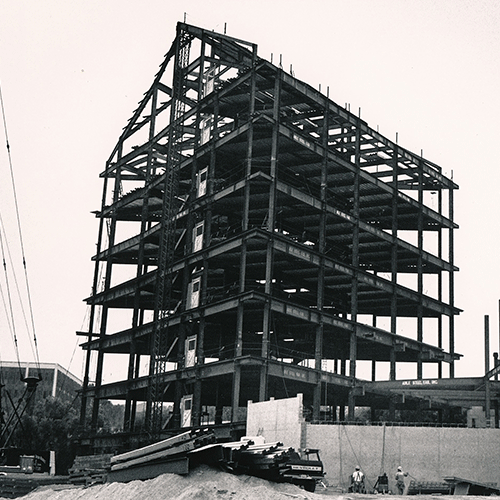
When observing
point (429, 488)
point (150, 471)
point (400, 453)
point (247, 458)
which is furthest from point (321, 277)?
point (247, 458)

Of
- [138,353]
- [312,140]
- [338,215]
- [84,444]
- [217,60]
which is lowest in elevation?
[84,444]

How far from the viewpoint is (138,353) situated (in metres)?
71.8

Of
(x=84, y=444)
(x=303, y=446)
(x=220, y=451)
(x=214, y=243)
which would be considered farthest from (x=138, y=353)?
(x=220, y=451)

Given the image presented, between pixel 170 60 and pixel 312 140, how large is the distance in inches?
657

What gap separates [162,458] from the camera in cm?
2794

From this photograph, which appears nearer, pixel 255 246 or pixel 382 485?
pixel 382 485

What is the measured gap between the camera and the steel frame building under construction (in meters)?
56.2

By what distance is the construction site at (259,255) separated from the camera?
55.4 meters

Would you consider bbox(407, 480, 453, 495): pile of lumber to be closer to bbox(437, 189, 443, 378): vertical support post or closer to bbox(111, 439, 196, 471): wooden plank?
bbox(111, 439, 196, 471): wooden plank

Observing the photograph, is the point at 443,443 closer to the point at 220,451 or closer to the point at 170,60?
the point at 220,451

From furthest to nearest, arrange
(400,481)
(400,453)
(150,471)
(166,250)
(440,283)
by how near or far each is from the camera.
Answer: (440,283) < (166,250) < (400,453) < (400,481) < (150,471)

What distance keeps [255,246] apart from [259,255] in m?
3.11

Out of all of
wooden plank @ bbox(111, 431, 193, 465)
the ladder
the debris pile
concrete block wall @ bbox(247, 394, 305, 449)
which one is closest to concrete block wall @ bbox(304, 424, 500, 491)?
concrete block wall @ bbox(247, 394, 305, 449)

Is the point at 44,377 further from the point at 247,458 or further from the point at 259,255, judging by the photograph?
the point at 247,458
